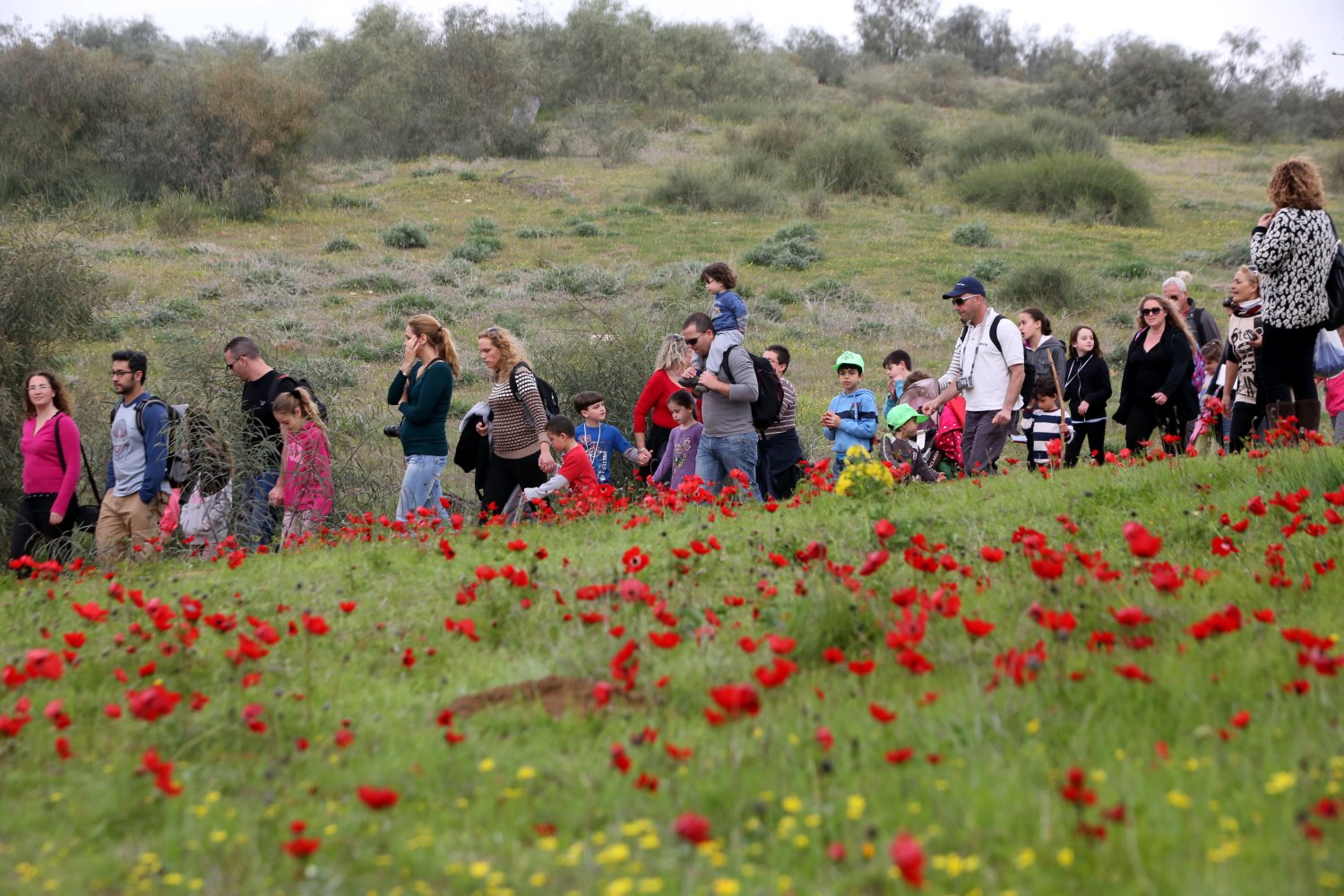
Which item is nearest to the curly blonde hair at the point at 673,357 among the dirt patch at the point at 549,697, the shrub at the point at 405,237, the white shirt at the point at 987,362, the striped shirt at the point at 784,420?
the striped shirt at the point at 784,420

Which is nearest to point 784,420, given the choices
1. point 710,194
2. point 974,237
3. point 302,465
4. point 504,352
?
point 504,352

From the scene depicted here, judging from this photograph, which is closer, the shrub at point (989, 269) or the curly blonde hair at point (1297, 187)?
the curly blonde hair at point (1297, 187)

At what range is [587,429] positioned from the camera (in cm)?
955

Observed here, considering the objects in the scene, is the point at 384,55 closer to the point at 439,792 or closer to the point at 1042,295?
the point at 1042,295

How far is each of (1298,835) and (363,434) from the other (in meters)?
9.44

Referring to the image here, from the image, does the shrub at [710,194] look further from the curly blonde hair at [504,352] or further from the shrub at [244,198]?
the curly blonde hair at [504,352]

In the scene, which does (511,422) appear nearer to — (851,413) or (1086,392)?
(851,413)

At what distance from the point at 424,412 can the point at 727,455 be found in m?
2.28

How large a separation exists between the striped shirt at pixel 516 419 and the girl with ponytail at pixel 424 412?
1.27 feet

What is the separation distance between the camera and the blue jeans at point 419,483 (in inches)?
Result: 344

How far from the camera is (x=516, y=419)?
893 cm

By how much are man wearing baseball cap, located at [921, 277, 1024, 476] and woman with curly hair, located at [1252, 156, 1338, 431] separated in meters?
1.80

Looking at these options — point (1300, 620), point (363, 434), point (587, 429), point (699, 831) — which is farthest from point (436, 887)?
point (363, 434)

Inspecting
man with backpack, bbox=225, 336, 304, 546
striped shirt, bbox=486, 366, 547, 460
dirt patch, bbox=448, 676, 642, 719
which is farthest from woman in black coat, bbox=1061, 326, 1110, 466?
dirt patch, bbox=448, 676, 642, 719
